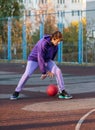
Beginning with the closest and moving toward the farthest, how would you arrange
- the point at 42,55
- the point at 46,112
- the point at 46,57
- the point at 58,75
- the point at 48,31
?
the point at 46,112 → the point at 42,55 → the point at 46,57 → the point at 58,75 → the point at 48,31

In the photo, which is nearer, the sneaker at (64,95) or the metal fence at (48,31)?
the sneaker at (64,95)

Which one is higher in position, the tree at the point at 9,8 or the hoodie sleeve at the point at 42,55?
the hoodie sleeve at the point at 42,55

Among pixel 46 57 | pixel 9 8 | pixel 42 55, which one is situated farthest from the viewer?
pixel 9 8

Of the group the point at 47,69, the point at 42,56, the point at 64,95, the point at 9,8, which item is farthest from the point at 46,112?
the point at 9,8

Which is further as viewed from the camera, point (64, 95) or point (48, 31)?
point (48, 31)

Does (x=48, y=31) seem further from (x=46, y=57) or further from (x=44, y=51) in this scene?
(x=44, y=51)

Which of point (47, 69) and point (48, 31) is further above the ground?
point (47, 69)

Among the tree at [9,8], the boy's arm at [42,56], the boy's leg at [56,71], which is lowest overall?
the tree at [9,8]

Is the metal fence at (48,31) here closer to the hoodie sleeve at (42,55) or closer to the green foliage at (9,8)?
the green foliage at (9,8)

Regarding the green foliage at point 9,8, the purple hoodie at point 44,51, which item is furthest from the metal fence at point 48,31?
the purple hoodie at point 44,51

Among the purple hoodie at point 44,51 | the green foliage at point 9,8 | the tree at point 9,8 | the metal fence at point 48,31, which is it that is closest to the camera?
the purple hoodie at point 44,51

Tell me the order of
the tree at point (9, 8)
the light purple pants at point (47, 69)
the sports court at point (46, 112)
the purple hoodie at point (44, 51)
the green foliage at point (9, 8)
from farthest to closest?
the green foliage at point (9, 8) → the tree at point (9, 8) → the light purple pants at point (47, 69) → the purple hoodie at point (44, 51) → the sports court at point (46, 112)

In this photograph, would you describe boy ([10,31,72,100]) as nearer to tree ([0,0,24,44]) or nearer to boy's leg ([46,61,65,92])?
boy's leg ([46,61,65,92])

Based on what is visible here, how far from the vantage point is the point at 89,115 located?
32.2ft
